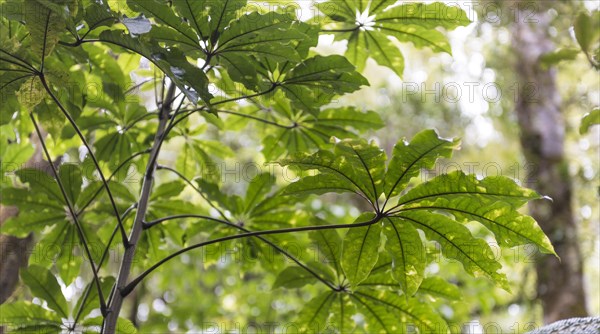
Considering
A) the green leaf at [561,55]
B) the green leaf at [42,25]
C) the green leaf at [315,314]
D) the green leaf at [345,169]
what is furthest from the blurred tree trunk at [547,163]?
the green leaf at [42,25]

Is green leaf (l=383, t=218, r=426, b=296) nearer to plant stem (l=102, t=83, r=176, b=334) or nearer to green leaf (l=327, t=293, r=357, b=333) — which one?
green leaf (l=327, t=293, r=357, b=333)

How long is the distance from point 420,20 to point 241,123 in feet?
2.67

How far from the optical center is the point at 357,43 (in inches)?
72.3

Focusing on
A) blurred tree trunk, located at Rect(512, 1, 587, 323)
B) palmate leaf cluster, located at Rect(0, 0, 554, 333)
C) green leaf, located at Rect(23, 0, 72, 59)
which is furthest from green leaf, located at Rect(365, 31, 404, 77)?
blurred tree trunk, located at Rect(512, 1, 587, 323)

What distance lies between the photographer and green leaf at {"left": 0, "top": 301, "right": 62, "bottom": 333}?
1.66 meters

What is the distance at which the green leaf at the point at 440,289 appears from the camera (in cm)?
171

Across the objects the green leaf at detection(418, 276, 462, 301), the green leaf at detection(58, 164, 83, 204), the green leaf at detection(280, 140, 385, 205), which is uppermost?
the green leaf at detection(58, 164, 83, 204)

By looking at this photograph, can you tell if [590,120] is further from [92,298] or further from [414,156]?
[92,298]

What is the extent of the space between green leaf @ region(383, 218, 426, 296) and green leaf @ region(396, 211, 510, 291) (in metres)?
0.03

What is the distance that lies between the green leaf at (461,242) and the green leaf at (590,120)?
51cm

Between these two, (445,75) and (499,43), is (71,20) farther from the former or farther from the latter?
(445,75)

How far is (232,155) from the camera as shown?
2.10 m

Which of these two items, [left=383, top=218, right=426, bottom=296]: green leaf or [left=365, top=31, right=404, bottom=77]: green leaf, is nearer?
[left=383, top=218, right=426, bottom=296]: green leaf

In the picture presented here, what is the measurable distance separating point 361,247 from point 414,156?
280 mm
